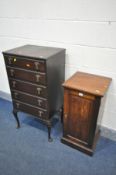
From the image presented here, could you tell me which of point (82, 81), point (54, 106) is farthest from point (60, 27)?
point (54, 106)

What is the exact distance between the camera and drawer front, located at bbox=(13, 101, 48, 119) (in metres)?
1.72

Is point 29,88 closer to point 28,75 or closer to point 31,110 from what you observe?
point 28,75

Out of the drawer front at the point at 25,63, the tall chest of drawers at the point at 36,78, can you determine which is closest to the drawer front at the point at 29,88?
the tall chest of drawers at the point at 36,78

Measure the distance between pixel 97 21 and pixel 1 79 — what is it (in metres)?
1.82

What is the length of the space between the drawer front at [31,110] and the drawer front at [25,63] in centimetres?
48

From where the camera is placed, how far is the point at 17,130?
6.88 ft

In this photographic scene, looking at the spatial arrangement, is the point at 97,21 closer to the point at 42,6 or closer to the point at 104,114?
the point at 42,6

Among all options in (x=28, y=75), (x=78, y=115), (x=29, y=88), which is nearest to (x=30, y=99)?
(x=29, y=88)

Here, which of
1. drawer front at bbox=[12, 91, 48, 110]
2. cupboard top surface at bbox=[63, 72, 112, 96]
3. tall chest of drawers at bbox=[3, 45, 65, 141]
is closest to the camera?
cupboard top surface at bbox=[63, 72, 112, 96]

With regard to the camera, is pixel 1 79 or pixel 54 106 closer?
pixel 54 106

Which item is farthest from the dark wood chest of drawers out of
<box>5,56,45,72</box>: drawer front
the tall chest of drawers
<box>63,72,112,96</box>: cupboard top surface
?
<box>5,56,45,72</box>: drawer front

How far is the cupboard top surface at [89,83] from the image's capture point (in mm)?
1389

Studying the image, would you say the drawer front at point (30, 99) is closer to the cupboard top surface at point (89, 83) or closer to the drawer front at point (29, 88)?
the drawer front at point (29, 88)

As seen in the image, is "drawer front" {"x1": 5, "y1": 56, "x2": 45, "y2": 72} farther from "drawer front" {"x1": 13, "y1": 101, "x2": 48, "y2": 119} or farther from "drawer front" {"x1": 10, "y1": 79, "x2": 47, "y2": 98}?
"drawer front" {"x1": 13, "y1": 101, "x2": 48, "y2": 119}
